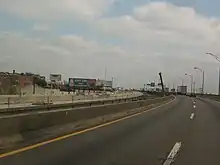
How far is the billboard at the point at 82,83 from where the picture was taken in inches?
5704

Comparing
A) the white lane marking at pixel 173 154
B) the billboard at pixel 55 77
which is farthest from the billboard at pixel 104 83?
the white lane marking at pixel 173 154

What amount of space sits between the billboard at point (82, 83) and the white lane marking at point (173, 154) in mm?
131971

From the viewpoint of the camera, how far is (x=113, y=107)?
23.6 meters

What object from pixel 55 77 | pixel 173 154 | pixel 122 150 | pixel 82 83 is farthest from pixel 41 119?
pixel 55 77

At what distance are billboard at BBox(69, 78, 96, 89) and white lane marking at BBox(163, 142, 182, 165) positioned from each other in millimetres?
131971

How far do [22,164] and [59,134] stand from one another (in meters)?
5.17

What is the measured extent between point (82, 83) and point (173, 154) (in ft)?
451

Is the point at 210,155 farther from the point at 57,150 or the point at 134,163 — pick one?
the point at 57,150

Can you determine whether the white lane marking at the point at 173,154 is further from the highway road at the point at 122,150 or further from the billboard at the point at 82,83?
the billboard at the point at 82,83

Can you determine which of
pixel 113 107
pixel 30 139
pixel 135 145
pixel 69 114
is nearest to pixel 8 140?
pixel 30 139

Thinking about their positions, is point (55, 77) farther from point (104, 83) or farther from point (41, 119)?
point (41, 119)

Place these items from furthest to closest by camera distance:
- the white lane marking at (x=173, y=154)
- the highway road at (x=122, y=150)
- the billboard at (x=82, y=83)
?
the billboard at (x=82, y=83), the white lane marking at (x=173, y=154), the highway road at (x=122, y=150)

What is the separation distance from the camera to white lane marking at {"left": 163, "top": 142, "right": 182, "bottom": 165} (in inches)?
384

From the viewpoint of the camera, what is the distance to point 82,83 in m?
148
